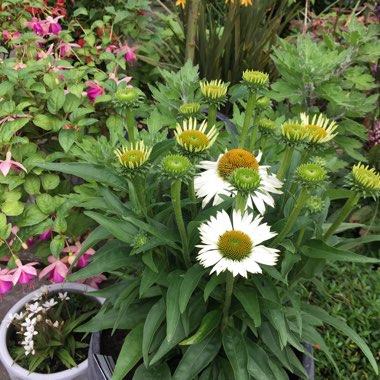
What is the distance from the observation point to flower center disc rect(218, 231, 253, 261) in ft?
2.38

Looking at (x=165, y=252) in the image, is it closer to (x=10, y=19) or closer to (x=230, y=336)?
(x=230, y=336)

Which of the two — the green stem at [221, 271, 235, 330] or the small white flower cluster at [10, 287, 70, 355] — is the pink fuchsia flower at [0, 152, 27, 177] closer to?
the small white flower cluster at [10, 287, 70, 355]

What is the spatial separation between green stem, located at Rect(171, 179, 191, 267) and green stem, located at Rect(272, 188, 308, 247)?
0.56 ft

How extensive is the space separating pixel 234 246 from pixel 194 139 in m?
0.19

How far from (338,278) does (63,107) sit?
114 cm

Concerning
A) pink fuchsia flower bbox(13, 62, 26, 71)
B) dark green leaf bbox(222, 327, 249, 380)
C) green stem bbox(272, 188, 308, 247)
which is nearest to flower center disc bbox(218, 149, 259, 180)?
green stem bbox(272, 188, 308, 247)

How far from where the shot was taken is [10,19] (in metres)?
1.79

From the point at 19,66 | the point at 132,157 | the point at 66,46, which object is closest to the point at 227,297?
the point at 132,157

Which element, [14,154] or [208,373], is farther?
[14,154]

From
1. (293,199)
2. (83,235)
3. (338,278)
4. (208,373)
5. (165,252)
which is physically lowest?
(338,278)

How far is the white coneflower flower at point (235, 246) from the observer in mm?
716

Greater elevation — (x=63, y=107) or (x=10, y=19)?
(x=10, y=19)

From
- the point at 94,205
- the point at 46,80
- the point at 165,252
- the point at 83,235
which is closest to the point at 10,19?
the point at 46,80

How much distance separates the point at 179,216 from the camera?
0.78 metres
